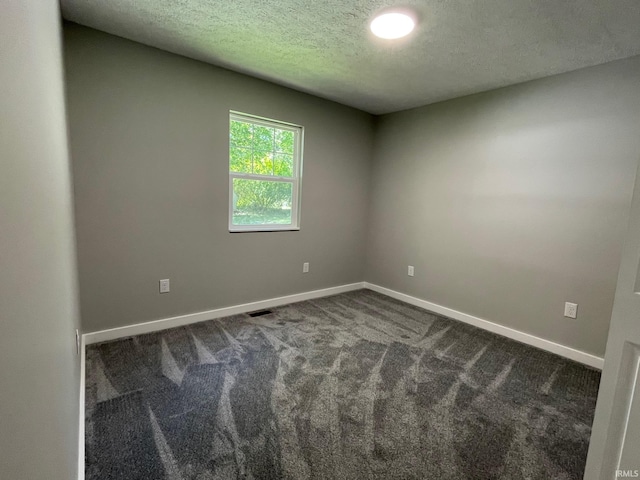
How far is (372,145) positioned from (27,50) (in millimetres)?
3843

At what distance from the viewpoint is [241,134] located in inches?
122

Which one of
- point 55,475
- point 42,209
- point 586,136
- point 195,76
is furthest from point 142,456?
point 586,136

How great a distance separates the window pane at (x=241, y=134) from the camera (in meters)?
3.04

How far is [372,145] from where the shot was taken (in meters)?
4.17

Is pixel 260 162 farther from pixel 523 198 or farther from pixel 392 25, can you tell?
pixel 523 198

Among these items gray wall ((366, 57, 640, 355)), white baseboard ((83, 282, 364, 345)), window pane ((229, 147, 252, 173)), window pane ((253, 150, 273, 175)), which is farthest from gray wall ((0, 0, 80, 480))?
gray wall ((366, 57, 640, 355))

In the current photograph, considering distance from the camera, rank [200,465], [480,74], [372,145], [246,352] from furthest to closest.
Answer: [372,145] < [480,74] < [246,352] < [200,465]

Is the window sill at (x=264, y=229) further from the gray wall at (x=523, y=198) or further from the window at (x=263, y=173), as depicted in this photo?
the gray wall at (x=523, y=198)

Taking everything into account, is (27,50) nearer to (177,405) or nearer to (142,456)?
(142,456)

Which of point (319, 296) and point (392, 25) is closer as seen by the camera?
point (392, 25)

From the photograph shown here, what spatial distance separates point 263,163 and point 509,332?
117 inches

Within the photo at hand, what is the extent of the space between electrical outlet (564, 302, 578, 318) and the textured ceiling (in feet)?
6.27

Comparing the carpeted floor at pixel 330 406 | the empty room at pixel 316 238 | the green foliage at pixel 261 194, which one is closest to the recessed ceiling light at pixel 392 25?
the empty room at pixel 316 238

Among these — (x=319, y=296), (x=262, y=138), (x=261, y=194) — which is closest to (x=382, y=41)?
(x=262, y=138)
